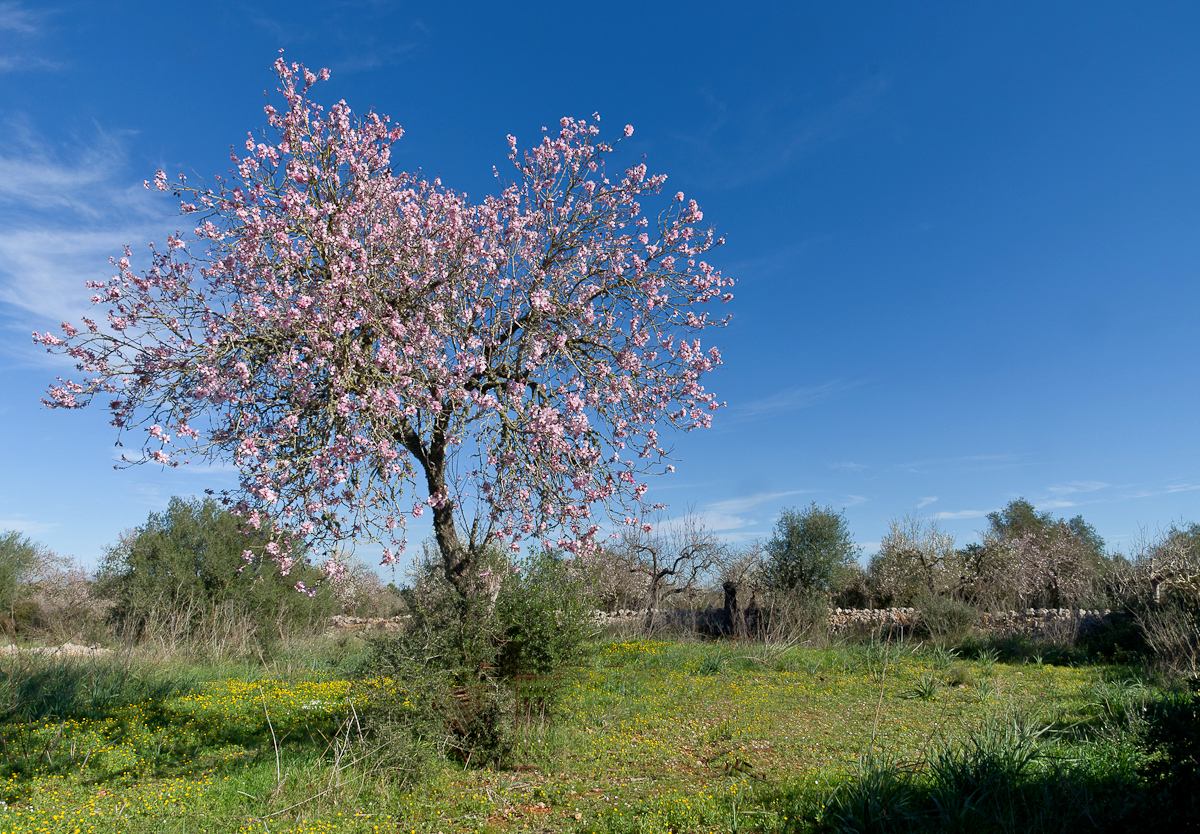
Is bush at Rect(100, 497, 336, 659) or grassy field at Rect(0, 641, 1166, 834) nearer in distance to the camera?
grassy field at Rect(0, 641, 1166, 834)

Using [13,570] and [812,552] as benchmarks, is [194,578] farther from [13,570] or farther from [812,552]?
[812,552]

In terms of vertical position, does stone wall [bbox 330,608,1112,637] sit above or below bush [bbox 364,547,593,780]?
below

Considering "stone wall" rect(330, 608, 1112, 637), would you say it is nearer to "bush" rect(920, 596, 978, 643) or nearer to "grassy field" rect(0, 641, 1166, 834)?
"bush" rect(920, 596, 978, 643)

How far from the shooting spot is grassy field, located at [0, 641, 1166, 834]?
491cm

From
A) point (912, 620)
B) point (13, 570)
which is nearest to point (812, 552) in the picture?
point (912, 620)

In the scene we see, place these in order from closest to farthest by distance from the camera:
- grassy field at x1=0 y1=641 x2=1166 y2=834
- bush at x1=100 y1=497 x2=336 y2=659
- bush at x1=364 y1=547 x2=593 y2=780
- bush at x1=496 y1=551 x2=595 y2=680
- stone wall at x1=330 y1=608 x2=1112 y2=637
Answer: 1. grassy field at x1=0 y1=641 x2=1166 y2=834
2. bush at x1=364 y1=547 x2=593 y2=780
3. bush at x1=496 y1=551 x2=595 y2=680
4. stone wall at x1=330 y1=608 x2=1112 y2=637
5. bush at x1=100 y1=497 x2=336 y2=659

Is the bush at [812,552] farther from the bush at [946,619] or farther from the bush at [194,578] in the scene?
the bush at [194,578]

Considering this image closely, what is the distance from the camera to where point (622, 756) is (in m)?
6.85

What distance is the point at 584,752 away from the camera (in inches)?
275

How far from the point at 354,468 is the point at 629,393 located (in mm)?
3173

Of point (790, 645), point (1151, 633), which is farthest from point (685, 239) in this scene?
point (1151, 633)

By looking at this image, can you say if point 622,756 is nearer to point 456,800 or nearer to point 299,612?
point 456,800

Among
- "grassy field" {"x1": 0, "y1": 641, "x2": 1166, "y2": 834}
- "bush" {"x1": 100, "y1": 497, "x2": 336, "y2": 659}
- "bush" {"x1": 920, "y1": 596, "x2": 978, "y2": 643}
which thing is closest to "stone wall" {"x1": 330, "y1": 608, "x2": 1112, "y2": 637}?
"bush" {"x1": 920, "y1": 596, "x2": 978, "y2": 643}

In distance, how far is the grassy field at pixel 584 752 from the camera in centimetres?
491
